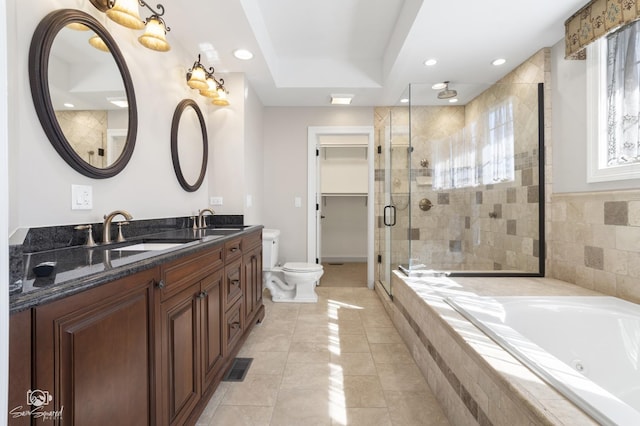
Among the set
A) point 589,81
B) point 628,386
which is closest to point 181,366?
point 628,386

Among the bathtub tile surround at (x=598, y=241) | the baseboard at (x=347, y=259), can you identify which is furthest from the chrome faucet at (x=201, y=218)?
the baseboard at (x=347, y=259)

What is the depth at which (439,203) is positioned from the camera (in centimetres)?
297

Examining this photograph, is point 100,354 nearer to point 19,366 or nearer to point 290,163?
point 19,366

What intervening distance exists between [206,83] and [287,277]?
2.01 meters

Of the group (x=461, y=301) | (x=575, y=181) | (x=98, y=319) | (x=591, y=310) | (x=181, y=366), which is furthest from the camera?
(x=575, y=181)

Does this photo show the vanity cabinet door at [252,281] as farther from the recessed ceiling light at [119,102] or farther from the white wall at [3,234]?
the white wall at [3,234]

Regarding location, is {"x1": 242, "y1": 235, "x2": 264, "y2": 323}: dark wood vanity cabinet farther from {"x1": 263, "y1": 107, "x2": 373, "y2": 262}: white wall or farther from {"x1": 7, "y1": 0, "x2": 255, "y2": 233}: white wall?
{"x1": 263, "y1": 107, "x2": 373, "y2": 262}: white wall

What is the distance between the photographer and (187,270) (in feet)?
4.19

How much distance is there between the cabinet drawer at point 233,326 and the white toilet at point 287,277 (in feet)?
3.53

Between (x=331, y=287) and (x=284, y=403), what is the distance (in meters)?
2.22

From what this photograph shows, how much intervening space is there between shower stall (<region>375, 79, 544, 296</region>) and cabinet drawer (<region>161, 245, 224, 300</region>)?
1589 millimetres

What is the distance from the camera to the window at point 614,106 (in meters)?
1.66

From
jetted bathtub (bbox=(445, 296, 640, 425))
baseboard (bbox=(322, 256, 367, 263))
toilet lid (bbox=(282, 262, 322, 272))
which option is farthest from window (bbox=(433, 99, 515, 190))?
baseboard (bbox=(322, 256, 367, 263))

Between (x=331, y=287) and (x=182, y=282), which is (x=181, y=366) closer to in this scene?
(x=182, y=282)
